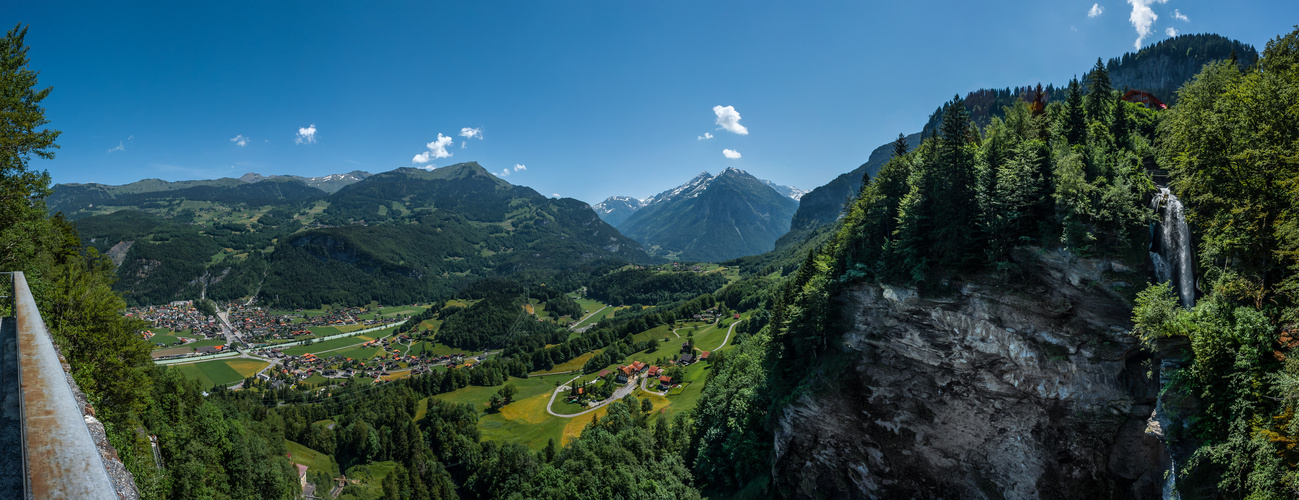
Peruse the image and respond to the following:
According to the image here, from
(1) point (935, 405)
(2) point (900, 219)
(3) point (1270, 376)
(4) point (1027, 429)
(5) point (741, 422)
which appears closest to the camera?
(3) point (1270, 376)

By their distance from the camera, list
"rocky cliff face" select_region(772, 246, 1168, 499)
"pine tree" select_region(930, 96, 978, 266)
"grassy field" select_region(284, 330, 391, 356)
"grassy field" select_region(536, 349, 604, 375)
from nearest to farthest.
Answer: "rocky cliff face" select_region(772, 246, 1168, 499)
"pine tree" select_region(930, 96, 978, 266)
"grassy field" select_region(536, 349, 604, 375)
"grassy field" select_region(284, 330, 391, 356)

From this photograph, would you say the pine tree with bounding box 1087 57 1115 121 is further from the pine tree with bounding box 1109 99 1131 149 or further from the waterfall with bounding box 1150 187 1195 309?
the waterfall with bounding box 1150 187 1195 309

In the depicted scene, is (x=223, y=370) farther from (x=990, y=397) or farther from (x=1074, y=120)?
(x=1074, y=120)

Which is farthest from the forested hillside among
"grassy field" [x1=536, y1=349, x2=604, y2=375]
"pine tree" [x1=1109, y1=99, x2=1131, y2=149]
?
"grassy field" [x1=536, y1=349, x2=604, y2=375]

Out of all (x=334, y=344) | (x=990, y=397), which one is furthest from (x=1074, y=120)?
(x=334, y=344)

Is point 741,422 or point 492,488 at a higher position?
point 741,422

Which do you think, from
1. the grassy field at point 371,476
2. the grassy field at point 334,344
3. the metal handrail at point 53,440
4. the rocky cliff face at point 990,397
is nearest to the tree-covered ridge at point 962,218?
the rocky cliff face at point 990,397

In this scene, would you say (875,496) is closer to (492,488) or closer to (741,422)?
(741,422)

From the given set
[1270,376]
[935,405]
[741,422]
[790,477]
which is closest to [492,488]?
[741,422]
